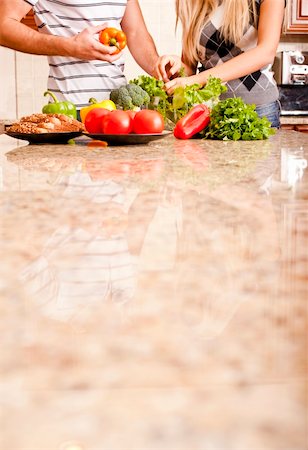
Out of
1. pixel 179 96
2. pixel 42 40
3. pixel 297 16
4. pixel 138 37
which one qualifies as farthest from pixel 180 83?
pixel 297 16

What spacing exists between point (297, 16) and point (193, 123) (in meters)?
3.03

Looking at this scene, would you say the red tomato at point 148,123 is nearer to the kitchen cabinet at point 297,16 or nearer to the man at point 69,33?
the man at point 69,33

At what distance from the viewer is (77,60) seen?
259 cm

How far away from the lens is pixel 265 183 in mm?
994

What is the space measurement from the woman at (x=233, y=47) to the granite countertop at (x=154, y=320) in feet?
4.75

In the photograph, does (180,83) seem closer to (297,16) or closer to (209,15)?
(209,15)

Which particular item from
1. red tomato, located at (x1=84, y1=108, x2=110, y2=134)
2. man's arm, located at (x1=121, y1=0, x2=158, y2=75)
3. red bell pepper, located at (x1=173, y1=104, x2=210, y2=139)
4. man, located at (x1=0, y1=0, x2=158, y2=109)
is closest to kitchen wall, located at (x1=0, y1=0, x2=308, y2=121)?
man's arm, located at (x1=121, y1=0, x2=158, y2=75)

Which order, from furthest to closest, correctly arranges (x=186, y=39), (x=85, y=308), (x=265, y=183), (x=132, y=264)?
(x=186, y=39), (x=265, y=183), (x=132, y=264), (x=85, y=308)

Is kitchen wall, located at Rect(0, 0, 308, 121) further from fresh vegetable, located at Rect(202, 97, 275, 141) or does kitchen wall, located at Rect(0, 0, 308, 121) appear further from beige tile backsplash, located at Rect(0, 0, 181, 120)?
fresh vegetable, located at Rect(202, 97, 275, 141)

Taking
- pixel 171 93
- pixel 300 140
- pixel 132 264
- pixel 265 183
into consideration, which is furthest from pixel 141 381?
pixel 171 93

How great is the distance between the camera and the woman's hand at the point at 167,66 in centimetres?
221

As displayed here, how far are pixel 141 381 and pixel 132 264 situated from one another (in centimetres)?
23

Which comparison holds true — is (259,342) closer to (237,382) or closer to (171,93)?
→ (237,382)

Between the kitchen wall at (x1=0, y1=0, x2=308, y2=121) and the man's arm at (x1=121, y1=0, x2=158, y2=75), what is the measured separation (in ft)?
6.33
